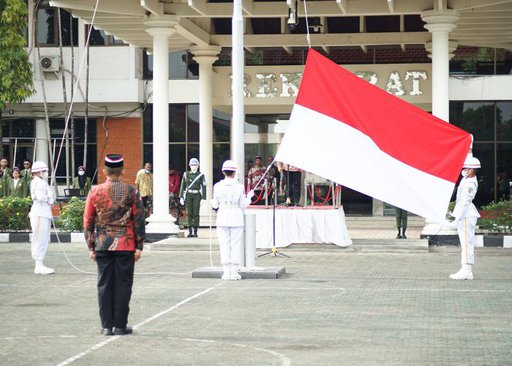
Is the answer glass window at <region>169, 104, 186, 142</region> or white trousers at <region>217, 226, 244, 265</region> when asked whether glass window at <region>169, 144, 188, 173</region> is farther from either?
white trousers at <region>217, 226, 244, 265</region>

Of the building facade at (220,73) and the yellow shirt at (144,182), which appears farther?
the yellow shirt at (144,182)

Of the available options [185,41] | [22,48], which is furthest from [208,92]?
[22,48]

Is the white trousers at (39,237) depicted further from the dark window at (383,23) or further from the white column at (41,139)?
the white column at (41,139)

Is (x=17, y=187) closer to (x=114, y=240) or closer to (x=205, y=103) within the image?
(x=205, y=103)

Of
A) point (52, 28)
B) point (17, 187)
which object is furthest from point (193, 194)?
point (52, 28)

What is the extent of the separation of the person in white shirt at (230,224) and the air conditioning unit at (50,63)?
23.3 metres

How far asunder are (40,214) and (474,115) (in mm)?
21471

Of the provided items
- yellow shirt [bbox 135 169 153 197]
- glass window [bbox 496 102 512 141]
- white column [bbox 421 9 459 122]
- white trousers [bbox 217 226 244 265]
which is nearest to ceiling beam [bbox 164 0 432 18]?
white column [bbox 421 9 459 122]

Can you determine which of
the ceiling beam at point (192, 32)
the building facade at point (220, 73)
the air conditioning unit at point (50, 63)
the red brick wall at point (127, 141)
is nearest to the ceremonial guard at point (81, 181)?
the building facade at point (220, 73)

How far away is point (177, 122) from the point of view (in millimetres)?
40719

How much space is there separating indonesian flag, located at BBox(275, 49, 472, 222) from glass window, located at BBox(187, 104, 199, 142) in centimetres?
2303

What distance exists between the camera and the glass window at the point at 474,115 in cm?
3838

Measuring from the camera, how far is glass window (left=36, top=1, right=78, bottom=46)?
4081cm

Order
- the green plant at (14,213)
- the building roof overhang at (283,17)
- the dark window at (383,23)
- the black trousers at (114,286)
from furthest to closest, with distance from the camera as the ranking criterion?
the dark window at (383,23) → the green plant at (14,213) → the building roof overhang at (283,17) → the black trousers at (114,286)
